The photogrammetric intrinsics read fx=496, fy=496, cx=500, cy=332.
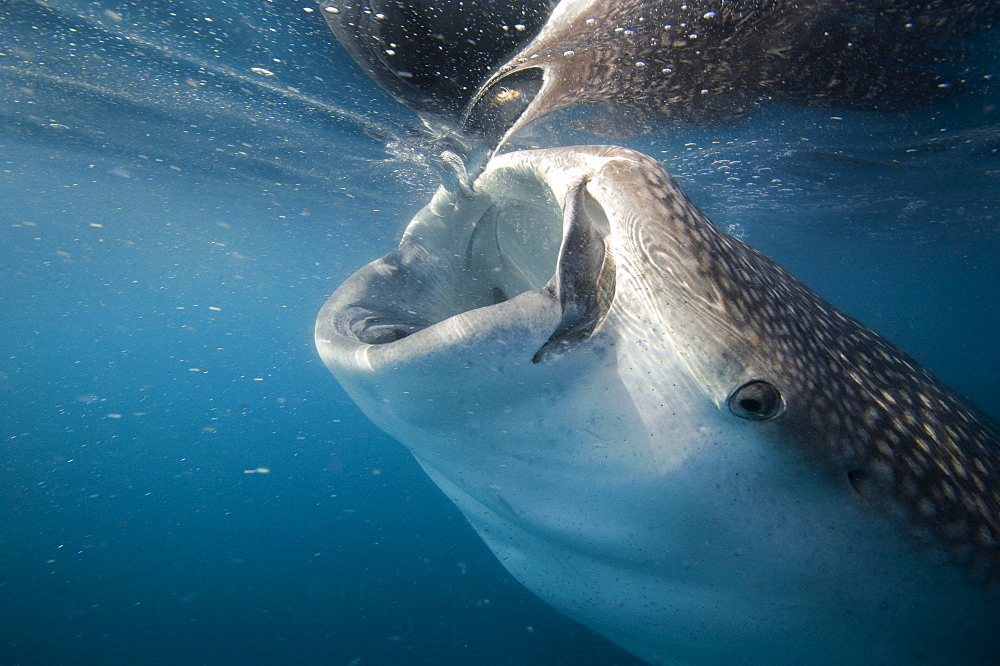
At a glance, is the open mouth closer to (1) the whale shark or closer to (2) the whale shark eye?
(2) the whale shark eye

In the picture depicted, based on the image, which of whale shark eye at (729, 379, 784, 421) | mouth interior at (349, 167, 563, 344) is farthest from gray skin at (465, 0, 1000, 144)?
whale shark eye at (729, 379, 784, 421)

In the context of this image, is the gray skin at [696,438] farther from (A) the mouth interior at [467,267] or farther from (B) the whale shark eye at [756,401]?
(A) the mouth interior at [467,267]

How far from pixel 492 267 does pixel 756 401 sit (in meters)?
1.58

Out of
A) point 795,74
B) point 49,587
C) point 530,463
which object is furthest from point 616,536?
point 49,587

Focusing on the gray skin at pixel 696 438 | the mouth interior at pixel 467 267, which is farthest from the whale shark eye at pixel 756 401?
the mouth interior at pixel 467 267

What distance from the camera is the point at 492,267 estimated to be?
2.54m

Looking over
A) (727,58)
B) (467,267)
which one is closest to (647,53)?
(727,58)

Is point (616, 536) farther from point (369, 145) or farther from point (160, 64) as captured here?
point (369, 145)

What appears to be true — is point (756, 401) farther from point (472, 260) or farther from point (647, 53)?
point (647, 53)

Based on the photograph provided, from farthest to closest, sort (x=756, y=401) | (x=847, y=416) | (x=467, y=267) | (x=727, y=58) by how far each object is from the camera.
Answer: (x=727, y=58) → (x=467, y=267) → (x=847, y=416) → (x=756, y=401)

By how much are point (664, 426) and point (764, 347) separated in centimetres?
31

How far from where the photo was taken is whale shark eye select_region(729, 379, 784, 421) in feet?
3.92

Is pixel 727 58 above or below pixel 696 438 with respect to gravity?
above

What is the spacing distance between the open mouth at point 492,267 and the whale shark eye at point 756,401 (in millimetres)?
Answer: 382
